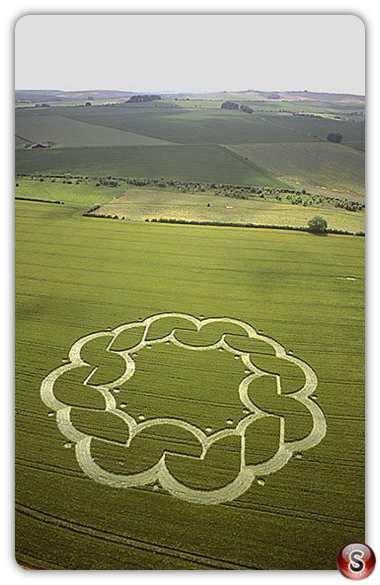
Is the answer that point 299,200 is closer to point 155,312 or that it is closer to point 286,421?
point 155,312

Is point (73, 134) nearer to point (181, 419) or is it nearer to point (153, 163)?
point (153, 163)

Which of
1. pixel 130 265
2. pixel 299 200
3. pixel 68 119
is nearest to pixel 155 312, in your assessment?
pixel 130 265

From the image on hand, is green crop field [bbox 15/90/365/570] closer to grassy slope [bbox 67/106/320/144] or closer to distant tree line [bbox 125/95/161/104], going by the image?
grassy slope [bbox 67/106/320/144]

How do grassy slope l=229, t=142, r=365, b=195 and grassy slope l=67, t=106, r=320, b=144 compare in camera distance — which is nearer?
grassy slope l=229, t=142, r=365, b=195

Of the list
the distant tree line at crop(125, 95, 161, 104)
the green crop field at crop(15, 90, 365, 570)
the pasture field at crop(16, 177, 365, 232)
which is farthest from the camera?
the distant tree line at crop(125, 95, 161, 104)

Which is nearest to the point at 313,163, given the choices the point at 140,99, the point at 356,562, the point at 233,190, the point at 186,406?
the point at 233,190

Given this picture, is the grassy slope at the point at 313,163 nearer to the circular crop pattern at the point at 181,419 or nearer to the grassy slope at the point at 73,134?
the grassy slope at the point at 73,134

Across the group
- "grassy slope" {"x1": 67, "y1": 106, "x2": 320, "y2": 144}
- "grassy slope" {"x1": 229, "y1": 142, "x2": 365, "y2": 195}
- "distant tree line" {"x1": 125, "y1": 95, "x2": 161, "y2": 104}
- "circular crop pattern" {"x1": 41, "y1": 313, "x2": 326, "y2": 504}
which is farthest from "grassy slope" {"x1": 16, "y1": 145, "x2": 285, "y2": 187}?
"distant tree line" {"x1": 125, "y1": 95, "x2": 161, "y2": 104}
